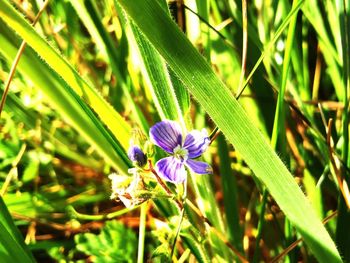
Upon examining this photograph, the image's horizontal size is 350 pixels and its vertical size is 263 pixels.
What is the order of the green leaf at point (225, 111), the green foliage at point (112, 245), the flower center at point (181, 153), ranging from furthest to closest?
the green foliage at point (112, 245)
the flower center at point (181, 153)
the green leaf at point (225, 111)

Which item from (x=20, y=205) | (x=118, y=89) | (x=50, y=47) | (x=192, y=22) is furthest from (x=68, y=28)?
(x=50, y=47)

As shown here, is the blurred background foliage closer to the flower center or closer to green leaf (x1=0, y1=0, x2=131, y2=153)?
green leaf (x1=0, y1=0, x2=131, y2=153)

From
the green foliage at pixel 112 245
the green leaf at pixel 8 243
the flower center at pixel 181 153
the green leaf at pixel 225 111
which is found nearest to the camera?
the green leaf at pixel 225 111

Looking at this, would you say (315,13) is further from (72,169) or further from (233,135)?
(72,169)

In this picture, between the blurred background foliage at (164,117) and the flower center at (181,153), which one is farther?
the blurred background foliage at (164,117)

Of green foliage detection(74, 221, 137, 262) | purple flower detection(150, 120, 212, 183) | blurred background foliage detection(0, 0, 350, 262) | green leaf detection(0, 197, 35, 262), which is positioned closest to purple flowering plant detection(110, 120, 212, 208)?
purple flower detection(150, 120, 212, 183)

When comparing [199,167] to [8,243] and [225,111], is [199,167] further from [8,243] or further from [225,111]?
[8,243]

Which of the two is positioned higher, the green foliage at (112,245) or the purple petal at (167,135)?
the purple petal at (167,135)

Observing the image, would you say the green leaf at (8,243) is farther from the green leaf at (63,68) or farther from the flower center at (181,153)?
the flower center at (181,153)

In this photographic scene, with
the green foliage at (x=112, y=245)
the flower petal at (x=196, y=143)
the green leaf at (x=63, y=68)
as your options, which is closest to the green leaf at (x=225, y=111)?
the flower petal at (x=196, y=143)
